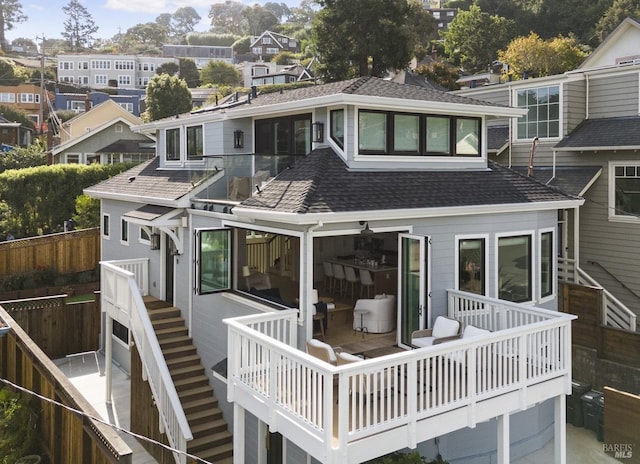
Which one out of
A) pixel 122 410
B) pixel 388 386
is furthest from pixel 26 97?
pixel 388 386

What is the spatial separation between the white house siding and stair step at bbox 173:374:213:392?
13.5 m

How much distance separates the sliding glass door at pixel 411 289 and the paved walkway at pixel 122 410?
3.71 metres

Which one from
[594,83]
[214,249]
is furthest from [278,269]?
[594,83]

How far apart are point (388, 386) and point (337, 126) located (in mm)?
6002

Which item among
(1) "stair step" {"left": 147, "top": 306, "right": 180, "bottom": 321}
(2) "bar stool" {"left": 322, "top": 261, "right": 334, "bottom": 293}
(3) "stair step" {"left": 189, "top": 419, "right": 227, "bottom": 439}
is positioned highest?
(2) "bar stool" {"left": 322, "top": 261, "right": 334, "bottom": 293}

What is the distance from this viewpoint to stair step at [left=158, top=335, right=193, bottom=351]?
1261cm

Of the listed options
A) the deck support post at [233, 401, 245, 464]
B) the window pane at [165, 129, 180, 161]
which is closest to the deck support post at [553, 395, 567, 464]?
the deck support post at [233, 401, 245, 464]

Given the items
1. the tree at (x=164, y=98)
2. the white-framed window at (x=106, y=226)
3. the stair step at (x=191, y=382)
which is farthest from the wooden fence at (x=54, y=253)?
the tree at (x=164, y=98)

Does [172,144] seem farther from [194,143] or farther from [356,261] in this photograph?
[356,261]

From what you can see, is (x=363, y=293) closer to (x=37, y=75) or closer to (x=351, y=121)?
(x=351, y=121)

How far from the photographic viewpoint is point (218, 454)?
11.1 m

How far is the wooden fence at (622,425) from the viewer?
11047 millimetres

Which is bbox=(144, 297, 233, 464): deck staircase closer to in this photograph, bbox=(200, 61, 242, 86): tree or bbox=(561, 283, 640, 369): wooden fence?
bbox=(561, 283, 640, 369): wooden fence

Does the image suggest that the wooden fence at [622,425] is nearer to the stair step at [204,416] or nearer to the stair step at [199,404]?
the stair step at [204,416]
